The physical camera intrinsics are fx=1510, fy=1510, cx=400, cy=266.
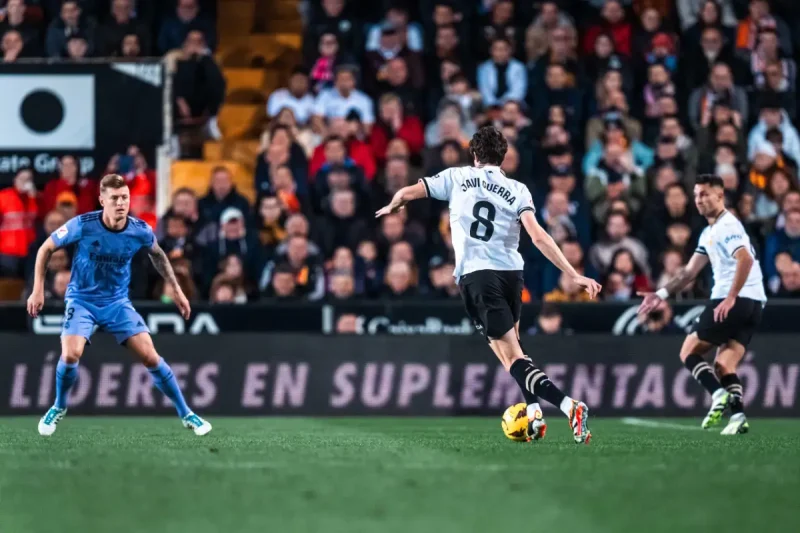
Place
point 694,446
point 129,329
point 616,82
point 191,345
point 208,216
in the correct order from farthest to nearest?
point 616,82 → point 208,216 → point 191,345 → point 129,329 → point 694,446

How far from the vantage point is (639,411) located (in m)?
16.0

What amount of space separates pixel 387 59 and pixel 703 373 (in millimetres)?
8436

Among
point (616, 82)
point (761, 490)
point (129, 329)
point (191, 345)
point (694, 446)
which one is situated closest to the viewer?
point (761, 490)

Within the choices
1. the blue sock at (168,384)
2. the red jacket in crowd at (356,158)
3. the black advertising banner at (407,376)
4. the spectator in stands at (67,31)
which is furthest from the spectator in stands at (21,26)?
the blue sock at (168,384)

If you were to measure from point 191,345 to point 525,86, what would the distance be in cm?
596

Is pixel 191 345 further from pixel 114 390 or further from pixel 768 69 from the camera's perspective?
pixel 768 69

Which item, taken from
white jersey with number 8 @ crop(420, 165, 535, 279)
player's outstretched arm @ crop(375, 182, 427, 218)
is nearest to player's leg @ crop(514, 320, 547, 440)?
white jersey with number 8 @ crop(420, 165, 535, 279)

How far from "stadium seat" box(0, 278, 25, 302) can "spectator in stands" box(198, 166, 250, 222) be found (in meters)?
2.32

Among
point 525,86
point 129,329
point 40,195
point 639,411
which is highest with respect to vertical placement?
point 525,86

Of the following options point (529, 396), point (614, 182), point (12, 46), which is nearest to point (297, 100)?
point (12, 46)

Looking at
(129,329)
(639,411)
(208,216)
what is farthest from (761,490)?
(208,216)

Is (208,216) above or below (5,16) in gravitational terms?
below

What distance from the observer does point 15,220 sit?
17.7 metres

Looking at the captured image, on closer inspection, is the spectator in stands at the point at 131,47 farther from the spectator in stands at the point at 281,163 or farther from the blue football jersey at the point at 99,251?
the blue football jersey at the point at 99,251
